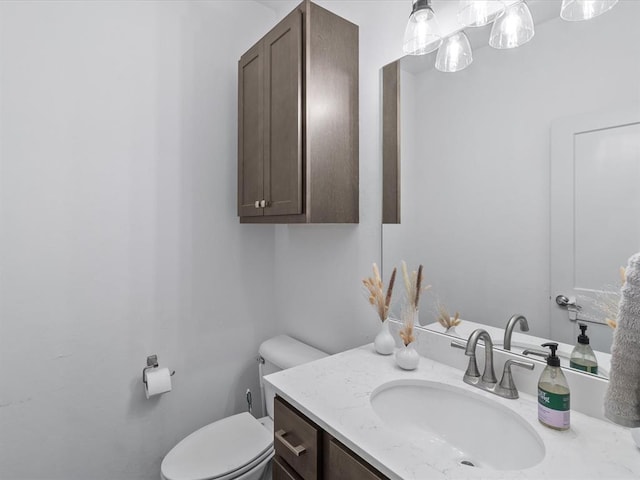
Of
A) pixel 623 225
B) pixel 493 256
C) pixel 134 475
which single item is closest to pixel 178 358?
pixel 134 475

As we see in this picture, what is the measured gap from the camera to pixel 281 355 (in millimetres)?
1642

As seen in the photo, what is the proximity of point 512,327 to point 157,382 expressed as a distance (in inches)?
56.7

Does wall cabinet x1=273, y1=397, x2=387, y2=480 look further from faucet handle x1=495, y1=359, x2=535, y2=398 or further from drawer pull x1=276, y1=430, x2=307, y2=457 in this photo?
faucet handle x1=495, y1=359, x2=535, y2=398

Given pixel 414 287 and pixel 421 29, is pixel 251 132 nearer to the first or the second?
pixel 421 29

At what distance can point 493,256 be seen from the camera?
3.36ft

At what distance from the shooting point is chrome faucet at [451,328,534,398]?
0.91 metres

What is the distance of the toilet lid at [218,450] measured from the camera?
1240mm

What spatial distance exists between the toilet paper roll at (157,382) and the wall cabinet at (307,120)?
84 centimetres

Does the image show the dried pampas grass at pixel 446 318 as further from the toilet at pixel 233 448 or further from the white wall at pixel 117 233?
the white wall at pixel 117 233

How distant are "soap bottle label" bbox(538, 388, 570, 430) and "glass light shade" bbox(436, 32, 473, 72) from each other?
0.98m

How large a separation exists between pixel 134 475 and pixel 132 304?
2.59ft

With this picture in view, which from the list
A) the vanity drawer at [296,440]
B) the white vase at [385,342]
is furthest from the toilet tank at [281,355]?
the vanity drawer at [296,440]

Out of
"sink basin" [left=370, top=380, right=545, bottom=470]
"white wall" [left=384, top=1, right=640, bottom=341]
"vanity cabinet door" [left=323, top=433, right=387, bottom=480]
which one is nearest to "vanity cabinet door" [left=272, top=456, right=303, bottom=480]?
"vanity cabinet door" [left=323, top=433, right=387, bottom=480]

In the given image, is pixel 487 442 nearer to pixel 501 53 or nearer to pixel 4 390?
pixel 501 53
